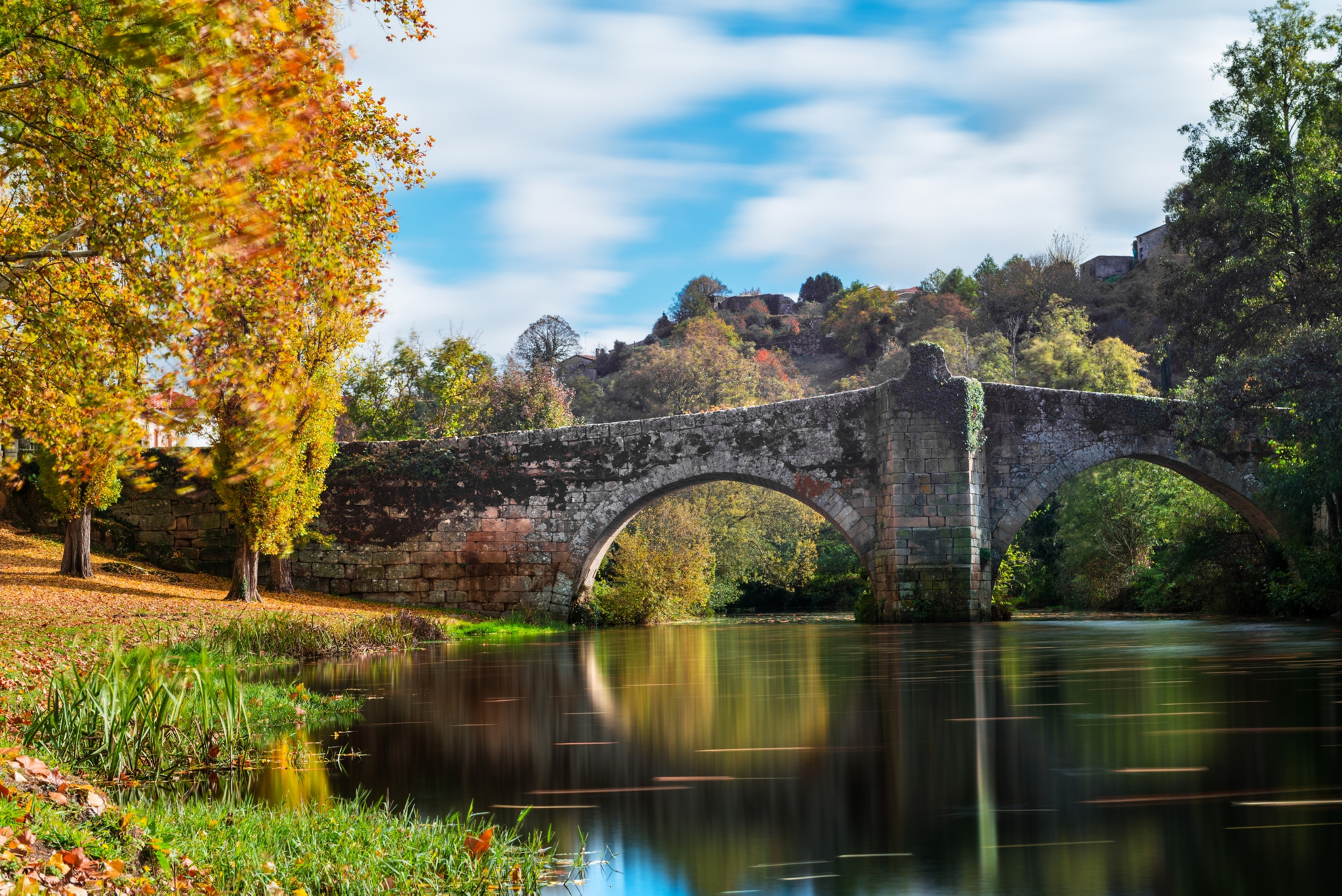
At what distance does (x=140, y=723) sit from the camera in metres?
4.11

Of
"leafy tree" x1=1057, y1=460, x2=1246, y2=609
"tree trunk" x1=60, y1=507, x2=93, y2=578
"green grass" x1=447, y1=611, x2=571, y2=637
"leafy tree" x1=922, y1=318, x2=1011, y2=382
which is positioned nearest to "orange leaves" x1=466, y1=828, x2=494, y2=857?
"green grass" x1=447, y1=611, x2=571, y2=637

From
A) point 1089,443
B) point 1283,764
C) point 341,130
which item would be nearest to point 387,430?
point 1089,443

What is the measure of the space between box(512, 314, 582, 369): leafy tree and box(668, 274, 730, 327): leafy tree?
1335cm

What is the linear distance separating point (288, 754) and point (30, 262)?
4.06 metres

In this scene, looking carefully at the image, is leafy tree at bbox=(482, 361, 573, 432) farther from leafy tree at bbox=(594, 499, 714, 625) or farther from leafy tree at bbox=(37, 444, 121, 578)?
leafy tree at bbox=(37, 444, 121, 578)

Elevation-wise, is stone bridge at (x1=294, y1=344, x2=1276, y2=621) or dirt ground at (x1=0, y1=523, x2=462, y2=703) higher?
stone bridge at (x1=294, y1=344, x2=1276, y2=621)

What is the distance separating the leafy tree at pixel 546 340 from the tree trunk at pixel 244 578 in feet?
85.4

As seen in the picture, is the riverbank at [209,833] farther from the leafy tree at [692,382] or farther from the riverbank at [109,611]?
the leafy tree at [692,382]

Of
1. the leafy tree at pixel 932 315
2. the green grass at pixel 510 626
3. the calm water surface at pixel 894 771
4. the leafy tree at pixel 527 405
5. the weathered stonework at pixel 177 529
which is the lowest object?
the green grass at pixel 510 626

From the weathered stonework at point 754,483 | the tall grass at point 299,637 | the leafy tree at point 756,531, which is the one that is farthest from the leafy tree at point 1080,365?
the tall grass at point 299,637

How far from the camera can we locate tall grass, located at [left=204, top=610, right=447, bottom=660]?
9273 mm

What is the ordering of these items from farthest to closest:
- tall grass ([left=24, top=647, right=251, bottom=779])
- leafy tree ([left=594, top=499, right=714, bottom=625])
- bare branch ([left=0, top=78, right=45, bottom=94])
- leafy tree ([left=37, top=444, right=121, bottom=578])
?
leafy tree ([left=594, top=499, right=714, bottom=625]) < leafy tree ([left=37, top=444, right=121, bottom=578]) < bare branch ([left=0, top=78, right=45, bottom=94]) < tall grass ([left=24, top=647, right=251, bottom=779])

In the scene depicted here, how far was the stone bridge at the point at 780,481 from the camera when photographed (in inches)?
614

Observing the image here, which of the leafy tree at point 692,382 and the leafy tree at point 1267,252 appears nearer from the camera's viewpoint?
the leafy tree at point 1267,252
